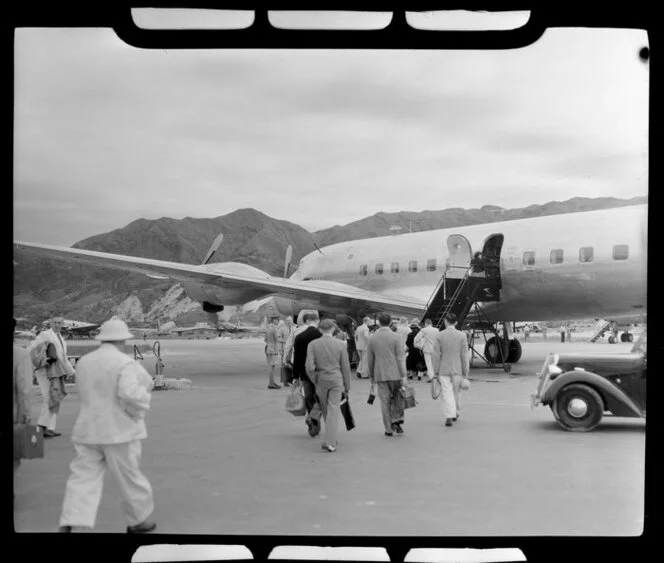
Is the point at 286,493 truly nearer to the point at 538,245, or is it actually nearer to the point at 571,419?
the point at 571,419

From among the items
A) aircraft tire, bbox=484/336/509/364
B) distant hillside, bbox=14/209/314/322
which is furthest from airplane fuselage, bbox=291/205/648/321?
distant hillside, bbox=14/209/314/322

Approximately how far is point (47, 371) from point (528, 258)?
1166 centimetres

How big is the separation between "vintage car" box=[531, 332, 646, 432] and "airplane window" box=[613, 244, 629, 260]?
22.6 ft

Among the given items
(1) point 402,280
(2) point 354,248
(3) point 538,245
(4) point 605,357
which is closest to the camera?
(4) point 605,357

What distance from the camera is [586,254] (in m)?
15.6

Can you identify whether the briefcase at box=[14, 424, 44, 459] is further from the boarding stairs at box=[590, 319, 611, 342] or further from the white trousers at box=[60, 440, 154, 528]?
the boarding stairs at box=[590, 319, 611, 342]

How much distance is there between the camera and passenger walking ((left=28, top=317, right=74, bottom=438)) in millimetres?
8570

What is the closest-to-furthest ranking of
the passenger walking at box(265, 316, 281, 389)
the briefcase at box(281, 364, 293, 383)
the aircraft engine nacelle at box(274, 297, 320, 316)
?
the briefcase at box(281, 364, 293, 383) < the passenger walking at box(265, 316, 281, 389) < the aircraft engine nacelle at box(274, 297, 320, 316)

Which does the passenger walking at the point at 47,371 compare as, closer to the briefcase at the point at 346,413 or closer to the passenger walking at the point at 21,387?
the passenger walking at the point at 21,387

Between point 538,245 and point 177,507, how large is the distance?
12.6 m

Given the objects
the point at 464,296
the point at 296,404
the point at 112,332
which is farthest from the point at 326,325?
the point at 464,296

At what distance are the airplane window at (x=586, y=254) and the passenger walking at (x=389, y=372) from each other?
8.15 m

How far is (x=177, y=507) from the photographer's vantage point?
19.5 feet
